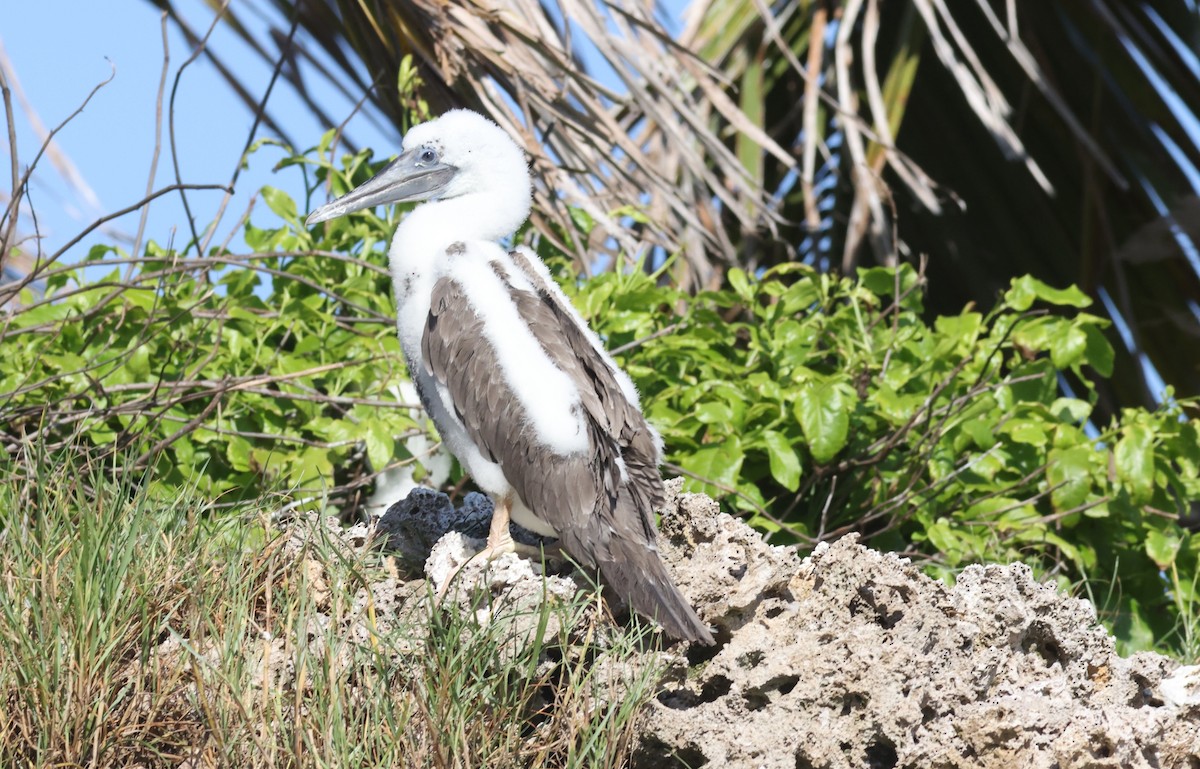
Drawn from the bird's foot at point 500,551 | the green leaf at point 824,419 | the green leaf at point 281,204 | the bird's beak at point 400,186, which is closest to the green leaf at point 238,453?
the bird's beak at point 400,186

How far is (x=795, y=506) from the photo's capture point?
14.7 ft

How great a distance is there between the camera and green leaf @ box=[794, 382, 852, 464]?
3986 mm

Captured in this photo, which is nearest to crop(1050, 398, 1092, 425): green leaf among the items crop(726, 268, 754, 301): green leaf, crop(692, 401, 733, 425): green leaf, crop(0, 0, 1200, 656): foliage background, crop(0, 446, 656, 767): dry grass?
crop(0, 0, 1200, 656): foliage background

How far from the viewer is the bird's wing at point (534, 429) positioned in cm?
307

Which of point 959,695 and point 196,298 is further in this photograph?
point 196,298

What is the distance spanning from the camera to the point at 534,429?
314 cm

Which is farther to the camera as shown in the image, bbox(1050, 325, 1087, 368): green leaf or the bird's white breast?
bbox(1050, 325, 1087, 368): green leaf

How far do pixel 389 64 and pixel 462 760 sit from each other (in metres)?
3.18

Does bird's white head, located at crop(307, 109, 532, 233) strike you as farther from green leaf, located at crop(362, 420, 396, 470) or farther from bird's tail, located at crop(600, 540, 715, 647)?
A: bird's tail, located at crop(600, 540, 715, 647)

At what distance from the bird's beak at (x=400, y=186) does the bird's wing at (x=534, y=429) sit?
0.37 meters

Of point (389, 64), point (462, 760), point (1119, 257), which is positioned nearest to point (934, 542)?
point (462, 760)

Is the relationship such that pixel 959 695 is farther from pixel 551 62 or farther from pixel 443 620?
pixel 551 62

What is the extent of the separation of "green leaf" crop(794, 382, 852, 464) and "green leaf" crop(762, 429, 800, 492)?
73 millimetres

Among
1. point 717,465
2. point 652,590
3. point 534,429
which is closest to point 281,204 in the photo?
point 717,465
